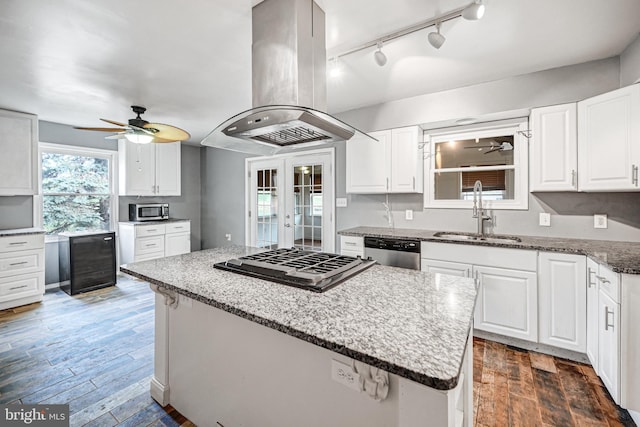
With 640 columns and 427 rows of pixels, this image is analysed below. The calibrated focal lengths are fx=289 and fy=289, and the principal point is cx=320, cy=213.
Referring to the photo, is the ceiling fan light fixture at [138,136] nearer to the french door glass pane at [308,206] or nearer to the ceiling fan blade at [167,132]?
the ceiling fan blade at [167,132]

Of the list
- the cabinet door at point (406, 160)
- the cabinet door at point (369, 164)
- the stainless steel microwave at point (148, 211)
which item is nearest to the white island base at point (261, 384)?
the cabinet door at point (406, 160)

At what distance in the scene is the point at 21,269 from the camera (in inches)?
136

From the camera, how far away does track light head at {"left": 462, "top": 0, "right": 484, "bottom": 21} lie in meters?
1.62

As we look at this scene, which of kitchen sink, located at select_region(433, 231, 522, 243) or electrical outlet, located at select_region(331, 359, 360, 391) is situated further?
kitchen sink, located at select_region(433, 231, 522, 243)

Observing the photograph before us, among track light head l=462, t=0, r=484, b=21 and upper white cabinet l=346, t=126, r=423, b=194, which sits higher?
track light head l=462, t=0, r=484, b=21

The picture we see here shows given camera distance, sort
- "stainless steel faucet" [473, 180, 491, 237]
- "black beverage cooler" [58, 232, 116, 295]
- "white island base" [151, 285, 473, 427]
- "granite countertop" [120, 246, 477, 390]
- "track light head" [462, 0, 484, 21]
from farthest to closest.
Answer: "black beverage cooler" [58, 232, 116, 295], "stainless steel faucet" [473, 180, 491, 237], "track light head" [462, 0, 484, 21], "white island base" [151, 285, 473, 427], "granite countertop" [120, 246, 477, 390]

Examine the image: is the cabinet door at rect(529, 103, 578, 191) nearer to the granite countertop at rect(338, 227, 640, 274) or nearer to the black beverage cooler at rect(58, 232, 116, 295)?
the granite countertop at rect(338, 227, 640, 274)

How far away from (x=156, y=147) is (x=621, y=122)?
19.2 ft

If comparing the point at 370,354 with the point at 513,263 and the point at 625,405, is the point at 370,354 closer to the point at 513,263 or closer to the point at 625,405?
the point at 625,405

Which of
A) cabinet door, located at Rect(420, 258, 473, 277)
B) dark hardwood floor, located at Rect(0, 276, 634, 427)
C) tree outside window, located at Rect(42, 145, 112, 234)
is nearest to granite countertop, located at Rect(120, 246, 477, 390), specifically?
dark hardwood floor, located at Rect(0, 276, 634, 427)

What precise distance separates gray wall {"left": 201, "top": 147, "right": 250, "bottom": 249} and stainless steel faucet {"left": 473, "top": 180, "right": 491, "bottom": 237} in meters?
3.81

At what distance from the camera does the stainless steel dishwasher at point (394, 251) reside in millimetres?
2830

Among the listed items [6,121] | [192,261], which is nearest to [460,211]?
[192,261]

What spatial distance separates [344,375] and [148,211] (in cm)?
504
